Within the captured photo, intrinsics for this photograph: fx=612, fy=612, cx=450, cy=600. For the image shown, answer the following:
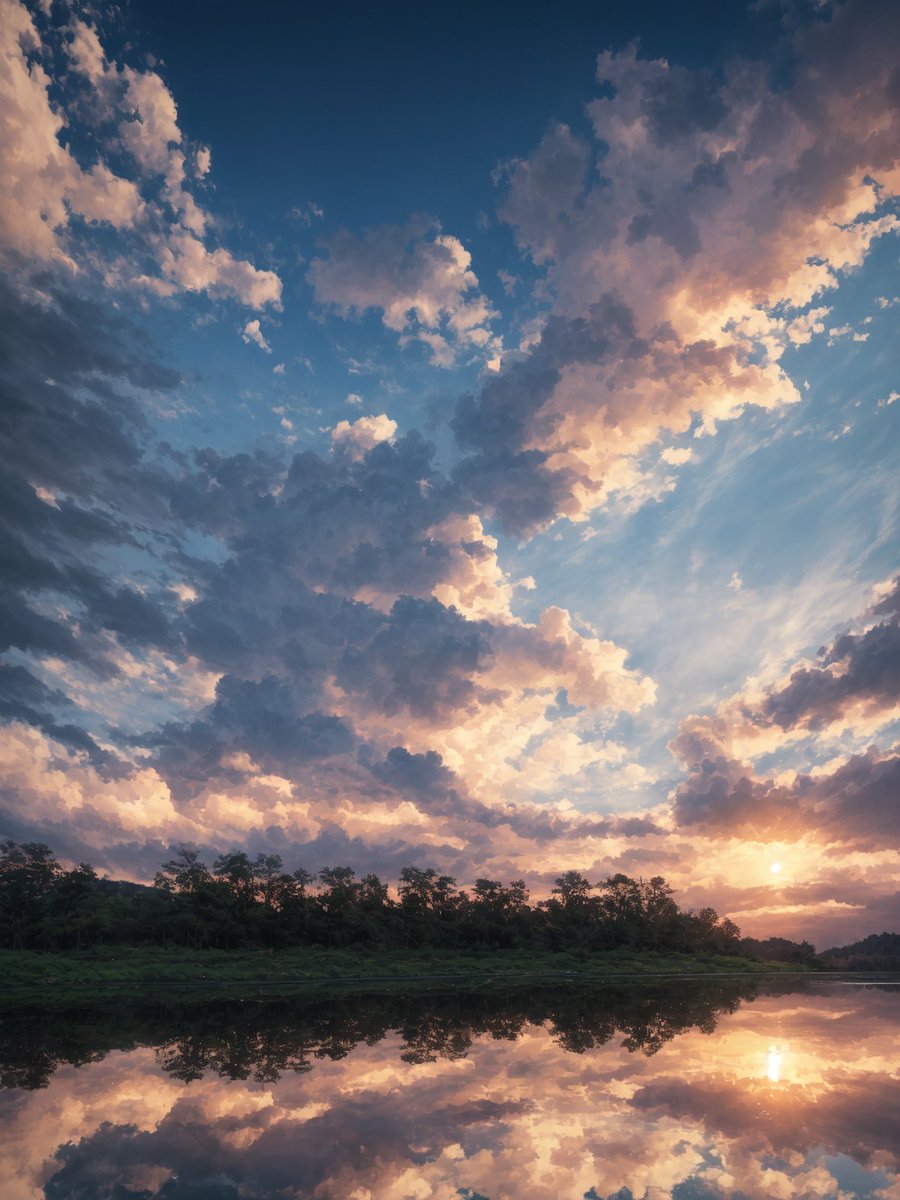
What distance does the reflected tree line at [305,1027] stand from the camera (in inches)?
695

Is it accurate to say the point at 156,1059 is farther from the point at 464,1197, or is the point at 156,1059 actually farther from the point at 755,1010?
the point at 755,1010

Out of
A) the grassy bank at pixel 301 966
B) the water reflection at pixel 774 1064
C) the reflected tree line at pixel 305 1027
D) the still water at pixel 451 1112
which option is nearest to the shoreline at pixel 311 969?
the grassy bank at pixel 301 966

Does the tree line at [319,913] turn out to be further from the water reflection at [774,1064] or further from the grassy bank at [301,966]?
the water reflection at [774,1064]

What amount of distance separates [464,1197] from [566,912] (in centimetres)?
10027

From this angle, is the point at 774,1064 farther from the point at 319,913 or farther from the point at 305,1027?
the point at 319,913

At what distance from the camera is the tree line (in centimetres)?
7669

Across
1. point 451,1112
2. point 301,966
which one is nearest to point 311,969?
point 301,966

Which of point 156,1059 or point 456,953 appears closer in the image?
point 156,1059

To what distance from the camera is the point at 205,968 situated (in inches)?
2132

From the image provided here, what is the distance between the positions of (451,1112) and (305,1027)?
15.0 m

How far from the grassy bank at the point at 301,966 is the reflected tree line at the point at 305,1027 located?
1686 centimetres

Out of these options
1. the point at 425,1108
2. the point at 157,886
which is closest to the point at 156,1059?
the point at 425,1108

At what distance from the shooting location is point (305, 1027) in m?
24.3

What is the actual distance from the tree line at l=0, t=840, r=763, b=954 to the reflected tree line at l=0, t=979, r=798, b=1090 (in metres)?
47.1
